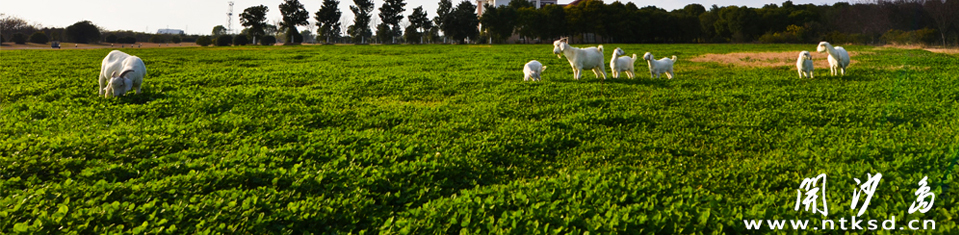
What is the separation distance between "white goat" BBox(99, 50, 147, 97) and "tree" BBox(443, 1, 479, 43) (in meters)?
65.9

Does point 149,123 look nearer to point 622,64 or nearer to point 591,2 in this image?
point 622,64

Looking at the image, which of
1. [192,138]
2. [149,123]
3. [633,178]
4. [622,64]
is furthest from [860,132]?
[149,123]

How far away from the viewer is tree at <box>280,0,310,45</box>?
81.2 metres

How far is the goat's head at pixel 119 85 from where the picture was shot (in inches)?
434

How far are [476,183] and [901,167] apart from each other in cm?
464

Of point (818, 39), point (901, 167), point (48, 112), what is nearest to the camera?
point (901, 167)

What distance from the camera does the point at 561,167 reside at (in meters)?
6.84

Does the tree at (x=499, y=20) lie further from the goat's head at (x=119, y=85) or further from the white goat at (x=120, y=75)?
the goat's head at (x=119, y=85)

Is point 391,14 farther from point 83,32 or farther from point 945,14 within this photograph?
point 945,14

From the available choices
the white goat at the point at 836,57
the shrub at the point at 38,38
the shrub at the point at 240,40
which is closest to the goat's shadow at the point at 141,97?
the white goat at the point at 836,57

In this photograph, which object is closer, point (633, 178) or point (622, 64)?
point (633, 178)

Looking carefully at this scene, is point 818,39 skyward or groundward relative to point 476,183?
skyward

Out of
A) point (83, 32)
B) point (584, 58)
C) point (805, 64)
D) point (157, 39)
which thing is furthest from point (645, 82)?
point (157, 39)

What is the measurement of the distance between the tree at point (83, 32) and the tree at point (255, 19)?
19426 millimetres
